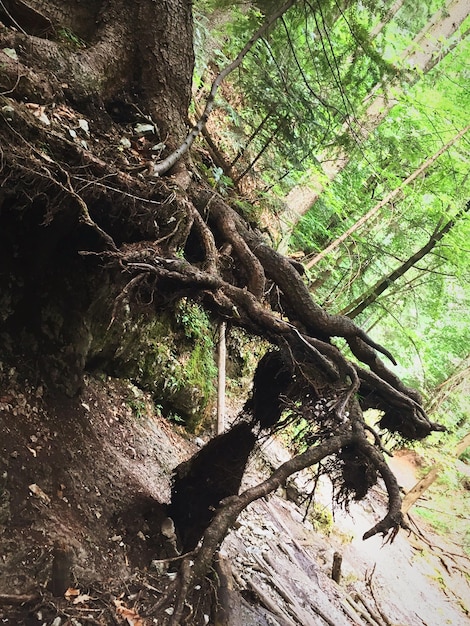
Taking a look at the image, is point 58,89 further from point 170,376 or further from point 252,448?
point 170,376

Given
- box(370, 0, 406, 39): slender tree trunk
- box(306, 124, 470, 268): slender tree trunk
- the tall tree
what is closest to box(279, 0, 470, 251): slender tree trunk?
box(370, 0, 406, 39): slender tree trunk

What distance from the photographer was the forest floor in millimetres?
3137

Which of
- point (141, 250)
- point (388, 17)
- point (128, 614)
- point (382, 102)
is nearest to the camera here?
point (141, 250)

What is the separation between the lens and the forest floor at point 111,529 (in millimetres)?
3137

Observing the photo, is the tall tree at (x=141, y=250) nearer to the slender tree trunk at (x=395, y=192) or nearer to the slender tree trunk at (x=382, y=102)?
the slender tree trunk at (x=382, y=102)

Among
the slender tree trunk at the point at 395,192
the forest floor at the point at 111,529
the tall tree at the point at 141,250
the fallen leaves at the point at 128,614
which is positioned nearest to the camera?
the tall tree at the point at 141,250

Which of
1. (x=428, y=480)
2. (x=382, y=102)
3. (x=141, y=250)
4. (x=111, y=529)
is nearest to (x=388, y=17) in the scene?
(x=382, y=102)

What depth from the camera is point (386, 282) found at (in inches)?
393

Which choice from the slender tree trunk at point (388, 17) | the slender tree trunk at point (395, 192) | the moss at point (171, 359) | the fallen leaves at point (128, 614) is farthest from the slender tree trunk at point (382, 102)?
the fallen leaves at point (128, 614)

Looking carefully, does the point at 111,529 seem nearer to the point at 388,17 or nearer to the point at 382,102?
the point at 388,17

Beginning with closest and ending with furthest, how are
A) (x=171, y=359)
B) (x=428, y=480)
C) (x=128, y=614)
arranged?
(x=128, y=614)
(x=171, y=359)
(x=428, y=480)

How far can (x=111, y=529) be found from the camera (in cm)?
400

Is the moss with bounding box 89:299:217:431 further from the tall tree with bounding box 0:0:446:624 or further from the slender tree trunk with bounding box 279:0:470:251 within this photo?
the slender tree trunk with bounding box 279:0:470:251

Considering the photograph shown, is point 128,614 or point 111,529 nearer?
point 128,614
